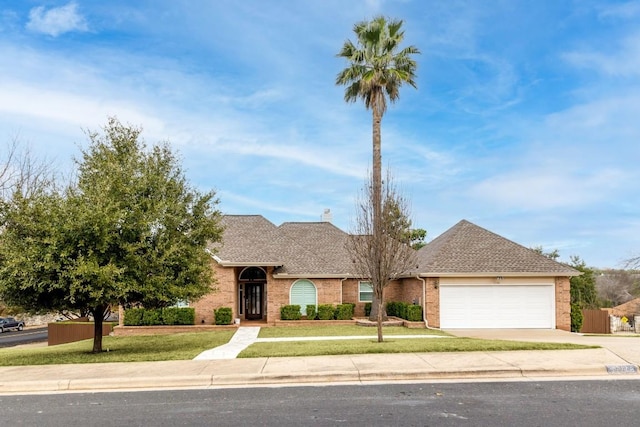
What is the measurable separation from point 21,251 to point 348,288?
54.3ft

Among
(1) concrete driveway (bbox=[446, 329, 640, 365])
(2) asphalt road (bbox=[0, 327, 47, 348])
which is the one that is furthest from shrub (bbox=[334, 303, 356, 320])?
(2) asphalt road (bbox=[0, 327, 47, 348])

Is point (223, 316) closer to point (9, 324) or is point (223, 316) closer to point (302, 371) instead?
point (302, 371)

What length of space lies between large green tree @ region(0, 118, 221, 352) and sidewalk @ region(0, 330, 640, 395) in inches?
92.6

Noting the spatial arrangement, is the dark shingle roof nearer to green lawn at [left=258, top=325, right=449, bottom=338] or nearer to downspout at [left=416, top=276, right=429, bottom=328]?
green lawn at [left=258, top=325, right=449, bottom=338]

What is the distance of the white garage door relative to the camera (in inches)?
888

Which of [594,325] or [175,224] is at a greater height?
[175,224]

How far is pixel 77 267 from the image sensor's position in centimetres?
1318

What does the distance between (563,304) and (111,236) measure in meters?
18.4

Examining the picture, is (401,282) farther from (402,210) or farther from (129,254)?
(129,254)

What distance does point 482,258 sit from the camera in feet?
77.1

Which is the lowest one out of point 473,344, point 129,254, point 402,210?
point 473,344

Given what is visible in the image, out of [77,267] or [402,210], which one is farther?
[402,210]

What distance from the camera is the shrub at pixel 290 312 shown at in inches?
976

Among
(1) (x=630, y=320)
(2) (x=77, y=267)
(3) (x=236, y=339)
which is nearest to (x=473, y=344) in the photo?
(3) (x=236, y=339)
